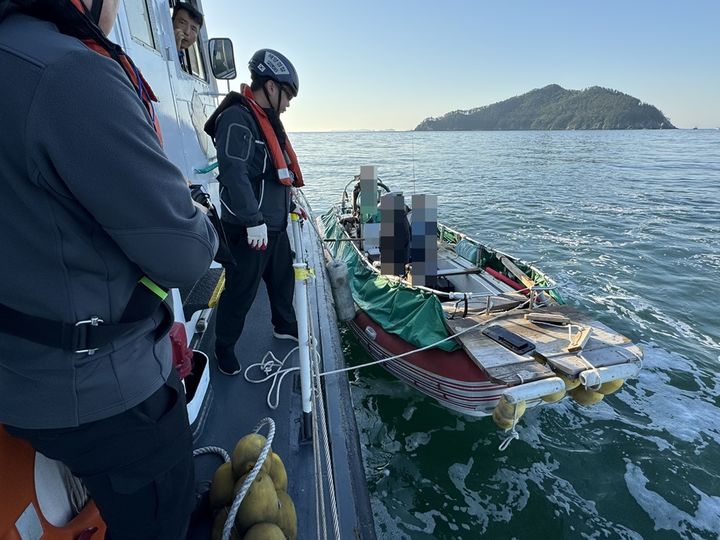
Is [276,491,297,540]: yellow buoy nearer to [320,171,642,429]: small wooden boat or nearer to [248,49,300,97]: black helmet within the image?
[320,171,642,429]: small wooden boat

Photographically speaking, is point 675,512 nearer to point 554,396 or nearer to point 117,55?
point 554,396

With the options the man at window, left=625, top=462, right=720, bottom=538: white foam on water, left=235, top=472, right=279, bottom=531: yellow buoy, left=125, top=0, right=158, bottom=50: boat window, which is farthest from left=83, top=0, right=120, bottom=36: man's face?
left=625, top=462, right=720, bottom=538: white foam on water

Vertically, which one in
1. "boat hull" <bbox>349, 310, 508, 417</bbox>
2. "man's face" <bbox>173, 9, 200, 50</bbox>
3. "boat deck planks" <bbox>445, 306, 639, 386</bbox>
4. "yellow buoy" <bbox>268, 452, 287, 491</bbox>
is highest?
"man's face" <bbox>173, 9, 200, 50</bbox>

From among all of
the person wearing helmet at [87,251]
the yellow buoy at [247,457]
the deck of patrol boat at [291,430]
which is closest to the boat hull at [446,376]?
the deck of patrol boat at [291,430]

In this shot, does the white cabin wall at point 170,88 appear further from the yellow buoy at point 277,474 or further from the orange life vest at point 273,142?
the yellow buoy at point 277,474

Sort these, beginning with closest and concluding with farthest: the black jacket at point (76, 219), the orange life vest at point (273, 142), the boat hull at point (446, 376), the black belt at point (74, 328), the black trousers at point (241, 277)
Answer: the black jacket at point (76, 219) → the black belt at point (74, 328) → the orange life vest at point (273, 142) → the black trousers at point (241, 277) → the boat hull at point (446, 376)

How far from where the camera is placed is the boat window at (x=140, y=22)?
8.39ft

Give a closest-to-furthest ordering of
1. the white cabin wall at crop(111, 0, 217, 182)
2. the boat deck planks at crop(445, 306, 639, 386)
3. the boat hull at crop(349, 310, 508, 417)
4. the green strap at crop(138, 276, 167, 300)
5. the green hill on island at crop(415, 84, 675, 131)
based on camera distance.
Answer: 1. the green strap at crop(138, 276, 167, 300)
2. the white cabin wall at crop(111, 0, 217, 182)
3. the boat deck planks at crop(445, 306, 639, 386)
4. the boat hull at crop(349, 310, 508, 417)
5. the green hill on island at crop(415, 84, 675, 131)

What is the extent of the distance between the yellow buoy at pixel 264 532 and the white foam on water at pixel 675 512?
3696 millimetres

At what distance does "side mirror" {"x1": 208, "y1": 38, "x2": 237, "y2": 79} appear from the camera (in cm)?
396

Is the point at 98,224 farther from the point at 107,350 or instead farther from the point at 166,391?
the point at 166,391

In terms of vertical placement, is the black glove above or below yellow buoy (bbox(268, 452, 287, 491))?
above

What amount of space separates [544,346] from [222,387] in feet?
10.1

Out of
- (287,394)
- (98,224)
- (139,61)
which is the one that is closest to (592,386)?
(287,394)
